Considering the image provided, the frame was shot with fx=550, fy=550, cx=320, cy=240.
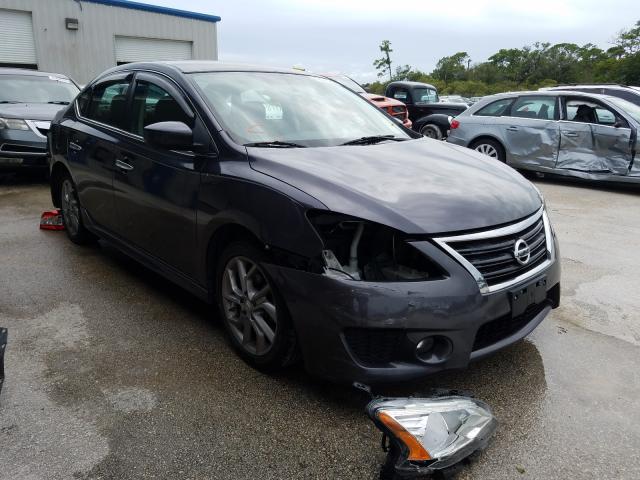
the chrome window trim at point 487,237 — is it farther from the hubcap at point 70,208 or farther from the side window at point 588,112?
the side window at point 588,112

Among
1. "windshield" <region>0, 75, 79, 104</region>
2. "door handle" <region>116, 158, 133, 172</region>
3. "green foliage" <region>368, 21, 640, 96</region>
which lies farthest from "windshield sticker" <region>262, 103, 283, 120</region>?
"green foliage" <region>368, 21, 640, 96</region>

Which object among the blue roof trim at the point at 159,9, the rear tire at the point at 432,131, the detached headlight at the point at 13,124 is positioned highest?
the blue roof trim at the point at 159,9

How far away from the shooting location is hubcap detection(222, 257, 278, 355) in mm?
2699

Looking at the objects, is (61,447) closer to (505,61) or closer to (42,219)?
(42,219)

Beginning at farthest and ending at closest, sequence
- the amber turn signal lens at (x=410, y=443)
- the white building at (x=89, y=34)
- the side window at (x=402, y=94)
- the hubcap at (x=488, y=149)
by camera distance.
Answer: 1. the white building at (x=89, y=34)
2. the side window at (x=402, y=94)
3. the hubcap at (x=488, y=149)
4. the amber turn signal lens at (x=410, y=443)

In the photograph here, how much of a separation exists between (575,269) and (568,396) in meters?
2.18

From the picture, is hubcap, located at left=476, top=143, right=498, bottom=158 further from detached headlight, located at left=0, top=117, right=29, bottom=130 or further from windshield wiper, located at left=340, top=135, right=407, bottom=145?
detached headlight, located at left=0, top=117, right=29, bottom=130

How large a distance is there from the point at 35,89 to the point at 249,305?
7889mm

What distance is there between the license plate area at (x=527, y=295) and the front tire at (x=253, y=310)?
1.02m

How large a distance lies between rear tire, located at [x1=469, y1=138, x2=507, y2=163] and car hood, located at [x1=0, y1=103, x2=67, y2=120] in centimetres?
667

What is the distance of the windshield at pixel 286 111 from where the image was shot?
10.4ft

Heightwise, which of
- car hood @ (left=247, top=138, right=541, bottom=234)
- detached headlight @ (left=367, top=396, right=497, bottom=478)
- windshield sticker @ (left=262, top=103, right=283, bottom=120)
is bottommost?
detached headlight @ (left=367, top=396, right=497, bottom=478)

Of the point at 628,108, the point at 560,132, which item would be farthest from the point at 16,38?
the point at 628,108

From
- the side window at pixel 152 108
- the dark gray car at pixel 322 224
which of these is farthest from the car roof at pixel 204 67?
the side window at pixel 152 108
